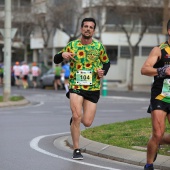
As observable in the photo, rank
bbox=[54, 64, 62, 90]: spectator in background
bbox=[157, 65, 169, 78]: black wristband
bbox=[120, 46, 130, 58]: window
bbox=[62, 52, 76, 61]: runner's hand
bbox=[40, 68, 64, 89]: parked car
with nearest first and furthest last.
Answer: bbox=[157, 65, 169, 78]: black wristband, bbox=[62, 52, 76, 61]: runner's hand, bbox=[54, 64, 62, 90]: spectator in background, bbox=[40, 68, 64, 89]: parked car, bbox=[120, 46, 130, 58]: window

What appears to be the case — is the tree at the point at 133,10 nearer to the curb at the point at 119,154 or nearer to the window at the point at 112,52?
the window at the point at 112,52

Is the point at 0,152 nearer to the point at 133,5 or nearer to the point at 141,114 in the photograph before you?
the point at 141,114

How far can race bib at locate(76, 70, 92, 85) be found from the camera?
10.2 m

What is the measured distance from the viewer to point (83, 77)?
10172 mm

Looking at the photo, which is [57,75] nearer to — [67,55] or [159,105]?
[67,55]

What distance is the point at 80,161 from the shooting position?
999cm

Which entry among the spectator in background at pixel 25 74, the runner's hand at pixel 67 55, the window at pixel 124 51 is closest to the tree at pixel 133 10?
the spectator in background at pixel 25 74

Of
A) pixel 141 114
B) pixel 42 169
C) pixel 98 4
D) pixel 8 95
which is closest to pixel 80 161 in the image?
pixel 42 169

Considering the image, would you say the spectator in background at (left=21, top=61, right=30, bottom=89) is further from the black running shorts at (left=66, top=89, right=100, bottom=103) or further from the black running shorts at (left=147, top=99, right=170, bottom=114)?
the black running shorts at (left=147, top=99, right=170, bottom=114)

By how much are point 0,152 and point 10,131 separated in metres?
3.31

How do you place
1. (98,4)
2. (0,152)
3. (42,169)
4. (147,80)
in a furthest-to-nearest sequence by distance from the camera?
(147,80)
(98,4)
(0,152)
(42,169)

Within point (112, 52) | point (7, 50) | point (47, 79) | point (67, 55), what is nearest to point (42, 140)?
point (67, 55)

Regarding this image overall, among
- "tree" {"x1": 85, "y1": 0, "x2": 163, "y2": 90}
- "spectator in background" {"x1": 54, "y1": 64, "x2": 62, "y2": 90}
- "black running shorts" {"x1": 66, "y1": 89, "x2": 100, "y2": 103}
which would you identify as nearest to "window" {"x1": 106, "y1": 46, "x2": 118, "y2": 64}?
"tree" {"x1": 85, "y1": 0, "x2": 163, "y2": 90}

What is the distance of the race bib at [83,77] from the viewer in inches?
400
